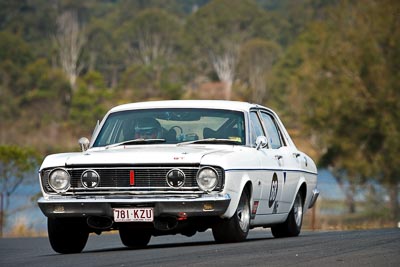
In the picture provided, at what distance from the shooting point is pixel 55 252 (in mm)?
12641

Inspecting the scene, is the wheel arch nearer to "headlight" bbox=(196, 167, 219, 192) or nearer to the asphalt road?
"headlight" bbox=(196, 167, 219, 192)

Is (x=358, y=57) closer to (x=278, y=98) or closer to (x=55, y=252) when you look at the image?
(x=55, y=252)

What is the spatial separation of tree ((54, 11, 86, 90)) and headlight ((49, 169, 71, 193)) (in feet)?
296

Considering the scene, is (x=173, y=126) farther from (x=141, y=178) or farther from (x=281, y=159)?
(x=281, y=159)

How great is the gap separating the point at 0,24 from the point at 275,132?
11285cm

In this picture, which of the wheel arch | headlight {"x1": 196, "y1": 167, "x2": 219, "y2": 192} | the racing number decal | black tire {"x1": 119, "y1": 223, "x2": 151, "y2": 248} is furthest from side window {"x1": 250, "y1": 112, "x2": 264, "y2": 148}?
black tire {"x1": 119, "y1": 223, "x2": 151, "y2": 248}

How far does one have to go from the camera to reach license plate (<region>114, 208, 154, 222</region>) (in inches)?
454

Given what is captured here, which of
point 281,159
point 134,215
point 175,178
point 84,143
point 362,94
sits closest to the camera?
point 134,215

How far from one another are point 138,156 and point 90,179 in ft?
1.72

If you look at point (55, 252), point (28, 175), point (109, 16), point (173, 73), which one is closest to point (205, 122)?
point (55, 252)

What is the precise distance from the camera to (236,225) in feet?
39.8

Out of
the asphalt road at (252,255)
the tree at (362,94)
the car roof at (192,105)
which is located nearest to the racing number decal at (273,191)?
the asphalt road at (252,255)

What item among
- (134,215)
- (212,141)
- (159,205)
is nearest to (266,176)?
(212,141)

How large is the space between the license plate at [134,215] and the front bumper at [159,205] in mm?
44
